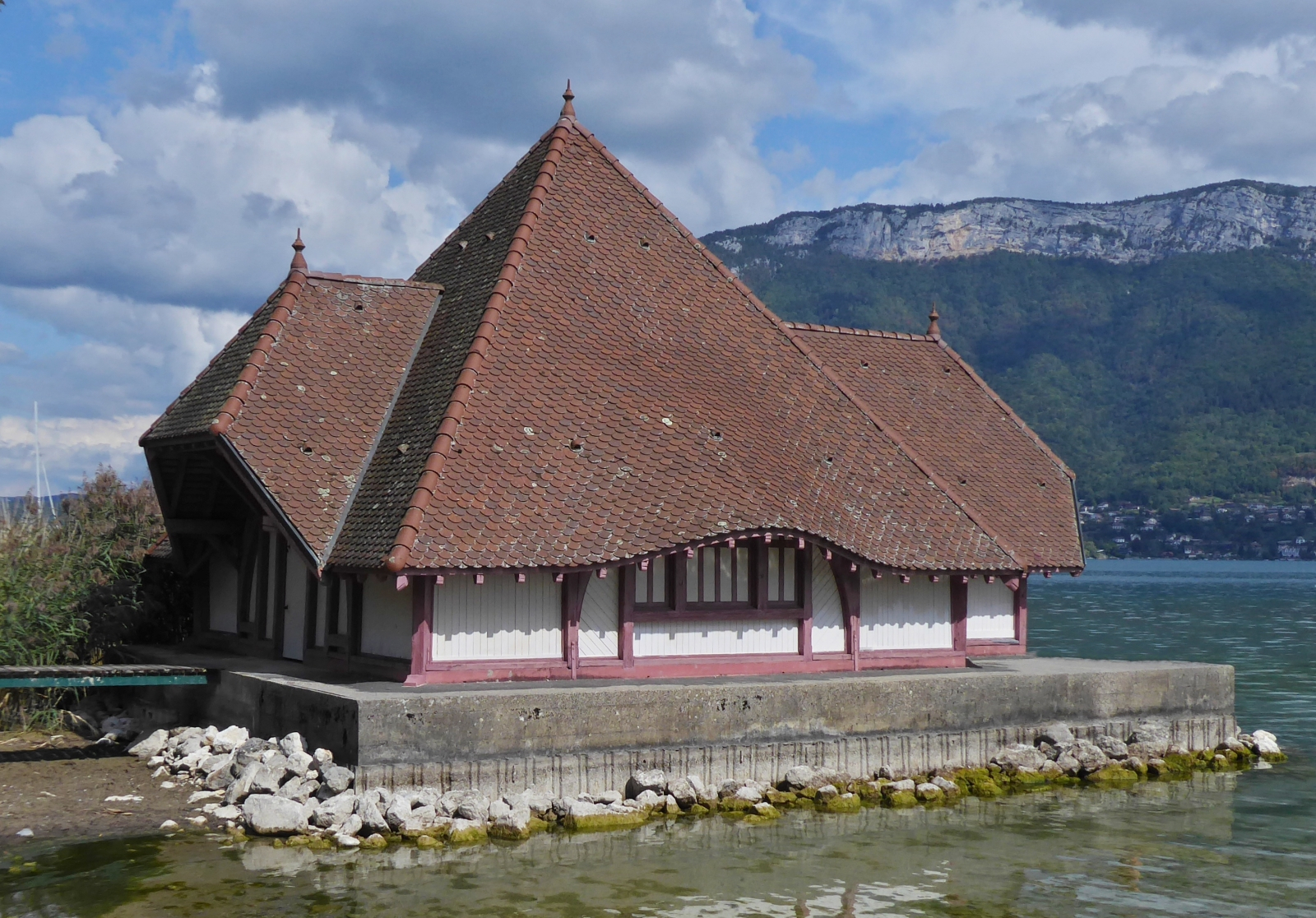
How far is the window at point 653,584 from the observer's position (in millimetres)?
20172

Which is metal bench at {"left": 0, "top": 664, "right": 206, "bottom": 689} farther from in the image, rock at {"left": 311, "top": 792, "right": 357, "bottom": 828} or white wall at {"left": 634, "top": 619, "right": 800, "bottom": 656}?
white wall at {"left": 634, "top": 619, "right": 800, "bottom": 656}

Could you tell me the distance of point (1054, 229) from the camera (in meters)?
191

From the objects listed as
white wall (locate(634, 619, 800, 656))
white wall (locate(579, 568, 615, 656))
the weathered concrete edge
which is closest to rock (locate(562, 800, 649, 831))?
the weathered concrete edge

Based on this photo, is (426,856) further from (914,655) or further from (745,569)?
(914,655)

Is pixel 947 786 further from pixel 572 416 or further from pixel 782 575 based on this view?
pixel 572 416

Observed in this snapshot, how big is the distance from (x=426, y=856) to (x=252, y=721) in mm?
4752

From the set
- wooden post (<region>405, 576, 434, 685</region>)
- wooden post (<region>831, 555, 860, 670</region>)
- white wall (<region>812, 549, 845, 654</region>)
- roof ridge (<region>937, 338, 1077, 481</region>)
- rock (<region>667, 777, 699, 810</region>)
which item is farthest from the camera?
roof ridge (<region>937, 338, 1077, 481</region>)

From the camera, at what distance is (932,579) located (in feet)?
74.2

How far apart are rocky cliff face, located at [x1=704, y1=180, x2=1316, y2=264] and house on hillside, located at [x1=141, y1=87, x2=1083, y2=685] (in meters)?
155

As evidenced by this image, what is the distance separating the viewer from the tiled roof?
Answer: 26.2 m

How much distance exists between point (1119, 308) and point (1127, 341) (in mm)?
9518

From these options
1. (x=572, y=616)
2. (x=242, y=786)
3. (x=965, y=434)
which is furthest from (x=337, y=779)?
(x=965, y=434)

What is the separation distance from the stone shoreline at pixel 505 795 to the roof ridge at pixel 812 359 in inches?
133

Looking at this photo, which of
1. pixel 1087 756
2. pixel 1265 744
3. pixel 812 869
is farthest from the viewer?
pixel 1265 744
